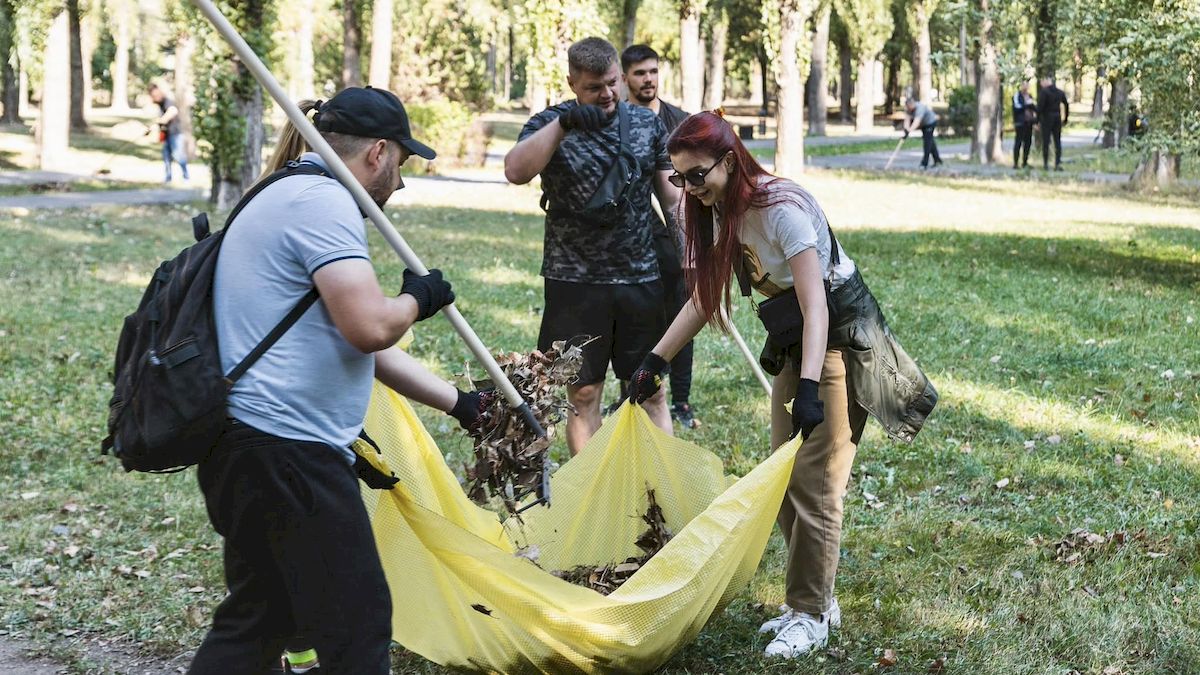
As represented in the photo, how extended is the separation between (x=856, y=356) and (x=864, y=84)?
3979 cm

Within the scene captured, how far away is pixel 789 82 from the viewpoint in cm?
2138

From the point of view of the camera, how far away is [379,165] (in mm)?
2902

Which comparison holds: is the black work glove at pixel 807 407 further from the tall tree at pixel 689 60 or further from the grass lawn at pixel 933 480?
the tall tree at pixel 689 60

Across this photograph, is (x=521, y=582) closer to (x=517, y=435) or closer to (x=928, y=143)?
(x=517, y=435)

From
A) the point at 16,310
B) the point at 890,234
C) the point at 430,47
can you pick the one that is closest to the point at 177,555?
the point at 16,310

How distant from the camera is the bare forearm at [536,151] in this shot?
4605 millimetres

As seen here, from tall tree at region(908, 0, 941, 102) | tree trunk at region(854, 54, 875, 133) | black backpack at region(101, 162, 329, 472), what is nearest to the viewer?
black backpack at region(101, 162, 329, 472)

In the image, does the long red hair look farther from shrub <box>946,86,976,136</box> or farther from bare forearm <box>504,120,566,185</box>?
shrub <box>946,86,976,136</box>

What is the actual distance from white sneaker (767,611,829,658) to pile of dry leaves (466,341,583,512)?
93 centimetres

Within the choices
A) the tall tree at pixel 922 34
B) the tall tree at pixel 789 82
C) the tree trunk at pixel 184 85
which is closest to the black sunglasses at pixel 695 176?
the tall tree at pixel 789 82

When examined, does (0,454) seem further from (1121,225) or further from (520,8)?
(520,8)

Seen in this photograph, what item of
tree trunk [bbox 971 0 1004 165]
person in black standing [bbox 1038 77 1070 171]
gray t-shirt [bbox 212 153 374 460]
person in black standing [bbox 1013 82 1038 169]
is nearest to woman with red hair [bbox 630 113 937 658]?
gray t-shirt [bbox 212 153 374 460]

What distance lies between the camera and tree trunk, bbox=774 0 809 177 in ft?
70.0

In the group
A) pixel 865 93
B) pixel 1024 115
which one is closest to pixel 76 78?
pixel 1024 115
